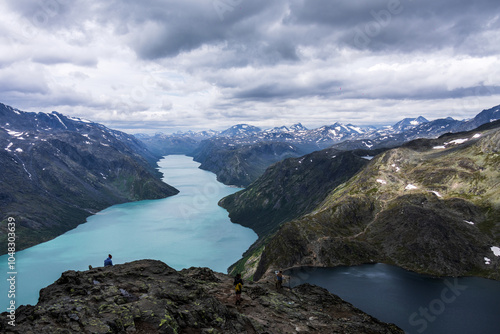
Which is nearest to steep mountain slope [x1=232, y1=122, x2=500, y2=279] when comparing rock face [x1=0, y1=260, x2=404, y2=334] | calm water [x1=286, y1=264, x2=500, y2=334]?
calm water [x1=286, y1=264, x2=500, y2=334]

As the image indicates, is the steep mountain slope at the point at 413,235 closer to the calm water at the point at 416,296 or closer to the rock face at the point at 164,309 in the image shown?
the calm water at the point at 416,296

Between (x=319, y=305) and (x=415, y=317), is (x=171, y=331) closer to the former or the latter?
(x=319, y=305)

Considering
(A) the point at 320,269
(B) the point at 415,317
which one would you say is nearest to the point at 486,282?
(B) the point at 415,317

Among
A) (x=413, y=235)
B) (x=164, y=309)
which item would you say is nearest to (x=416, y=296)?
(x=413, y=235)

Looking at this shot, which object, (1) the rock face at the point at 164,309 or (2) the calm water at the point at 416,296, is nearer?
(1) the rock face at the point at 164,309

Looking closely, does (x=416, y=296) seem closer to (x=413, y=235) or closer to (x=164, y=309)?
(x=413, y=235)

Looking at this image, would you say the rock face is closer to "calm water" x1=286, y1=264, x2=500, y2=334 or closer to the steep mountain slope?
"calm water" x1=286, y1=264, x2=500, y2=334

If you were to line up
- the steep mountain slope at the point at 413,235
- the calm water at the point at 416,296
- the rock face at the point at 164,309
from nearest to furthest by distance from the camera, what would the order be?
the rock face at the point at 164,309, the calm water at the point at 416,296, the steep mountain slope at the point at 413,235

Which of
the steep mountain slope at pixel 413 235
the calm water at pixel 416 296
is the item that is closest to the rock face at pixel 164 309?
the calm water at pixel 416 296
